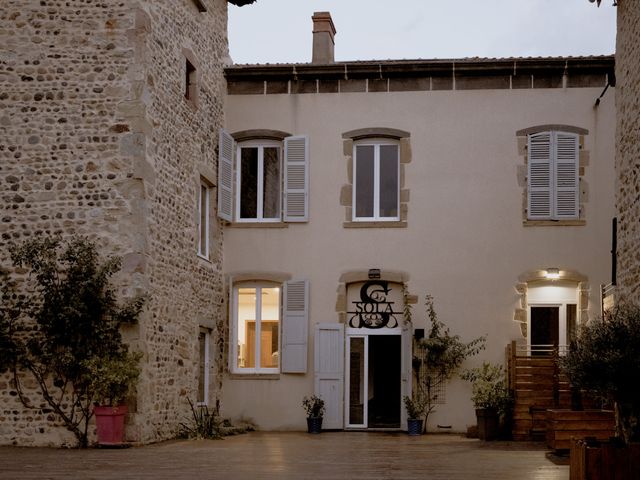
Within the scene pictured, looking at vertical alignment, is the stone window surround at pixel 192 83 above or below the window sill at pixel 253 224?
above

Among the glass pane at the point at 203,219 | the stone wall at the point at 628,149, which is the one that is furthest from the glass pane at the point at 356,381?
the stone wall at the point at 628,149

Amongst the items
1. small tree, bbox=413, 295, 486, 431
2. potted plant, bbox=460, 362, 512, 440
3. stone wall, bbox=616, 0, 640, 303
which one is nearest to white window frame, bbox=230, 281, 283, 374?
small tree, bbox=413, 295, 486, 431

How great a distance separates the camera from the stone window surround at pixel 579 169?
52.6 ft

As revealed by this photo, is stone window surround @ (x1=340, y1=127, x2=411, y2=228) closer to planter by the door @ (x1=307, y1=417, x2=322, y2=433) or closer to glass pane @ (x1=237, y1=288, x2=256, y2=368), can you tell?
glass pane @ (x1=237, y1=288, x2=256, y2=368)

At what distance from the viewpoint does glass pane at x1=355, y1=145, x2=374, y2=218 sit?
54.5 ft

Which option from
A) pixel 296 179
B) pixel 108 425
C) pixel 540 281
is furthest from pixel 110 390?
pixel 540 281

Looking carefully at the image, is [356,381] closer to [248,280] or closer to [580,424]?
[248,280]

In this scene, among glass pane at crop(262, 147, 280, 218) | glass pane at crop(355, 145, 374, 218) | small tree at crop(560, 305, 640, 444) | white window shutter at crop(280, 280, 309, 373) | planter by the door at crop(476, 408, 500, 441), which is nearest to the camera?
small tree at crop(560, 305, 640, 444)

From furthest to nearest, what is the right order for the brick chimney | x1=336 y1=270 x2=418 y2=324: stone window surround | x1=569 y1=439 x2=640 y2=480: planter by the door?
the brick chimney < x1=336 y1=270 x2=418 y2=324: stone window surround < x1=569 y1=439 x2=640 y2=480: planter by the door

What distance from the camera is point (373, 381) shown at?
53.7 ft

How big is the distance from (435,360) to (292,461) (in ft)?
17.9

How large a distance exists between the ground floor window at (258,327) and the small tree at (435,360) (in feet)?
7.70

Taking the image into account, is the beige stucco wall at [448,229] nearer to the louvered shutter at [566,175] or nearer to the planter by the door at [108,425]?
the louvered shutter at [566,175]

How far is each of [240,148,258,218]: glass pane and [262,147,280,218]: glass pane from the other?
0.51ft
